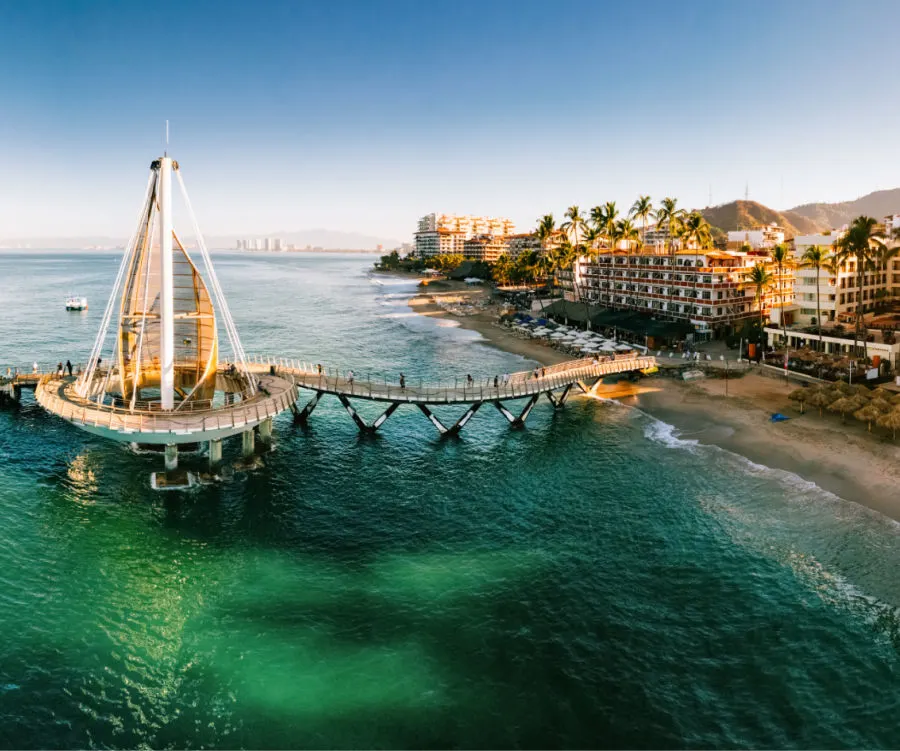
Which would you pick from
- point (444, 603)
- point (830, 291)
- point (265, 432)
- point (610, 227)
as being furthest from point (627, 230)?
point (444, 603)

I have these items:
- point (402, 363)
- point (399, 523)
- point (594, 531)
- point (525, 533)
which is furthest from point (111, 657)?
point (402, 363)

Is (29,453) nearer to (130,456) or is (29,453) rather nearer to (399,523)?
(130,456)

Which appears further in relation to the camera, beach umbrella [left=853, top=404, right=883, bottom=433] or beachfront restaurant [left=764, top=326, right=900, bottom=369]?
beachfront restaurant [left=764, top=326, right=900, bottom=369]

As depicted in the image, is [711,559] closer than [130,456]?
Yes

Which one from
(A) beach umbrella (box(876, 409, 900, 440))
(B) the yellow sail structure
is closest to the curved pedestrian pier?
(B) the yellow sail structure

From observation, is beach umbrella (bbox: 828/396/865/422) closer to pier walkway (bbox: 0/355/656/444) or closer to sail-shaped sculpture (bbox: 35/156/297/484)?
pier walkway (bbox: 0/355/656/444)

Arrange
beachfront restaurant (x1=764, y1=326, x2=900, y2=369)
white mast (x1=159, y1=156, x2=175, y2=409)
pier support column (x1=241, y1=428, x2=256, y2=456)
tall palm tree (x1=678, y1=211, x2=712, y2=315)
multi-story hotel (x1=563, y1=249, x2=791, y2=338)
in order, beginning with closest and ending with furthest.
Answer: white mast (x1=159, y1=156, x2=175, y2=409) → pier support column (x1=241, y1=428, x2=256, y2=456) → beachfront restaurant (x1=764, y1=326, x2=900, y2=369) → multi-story hotel (x1=563, y1=249, x2=791, y2=338) → tall palm tree (x1=678, y1=211, x2=712, y2=315)
